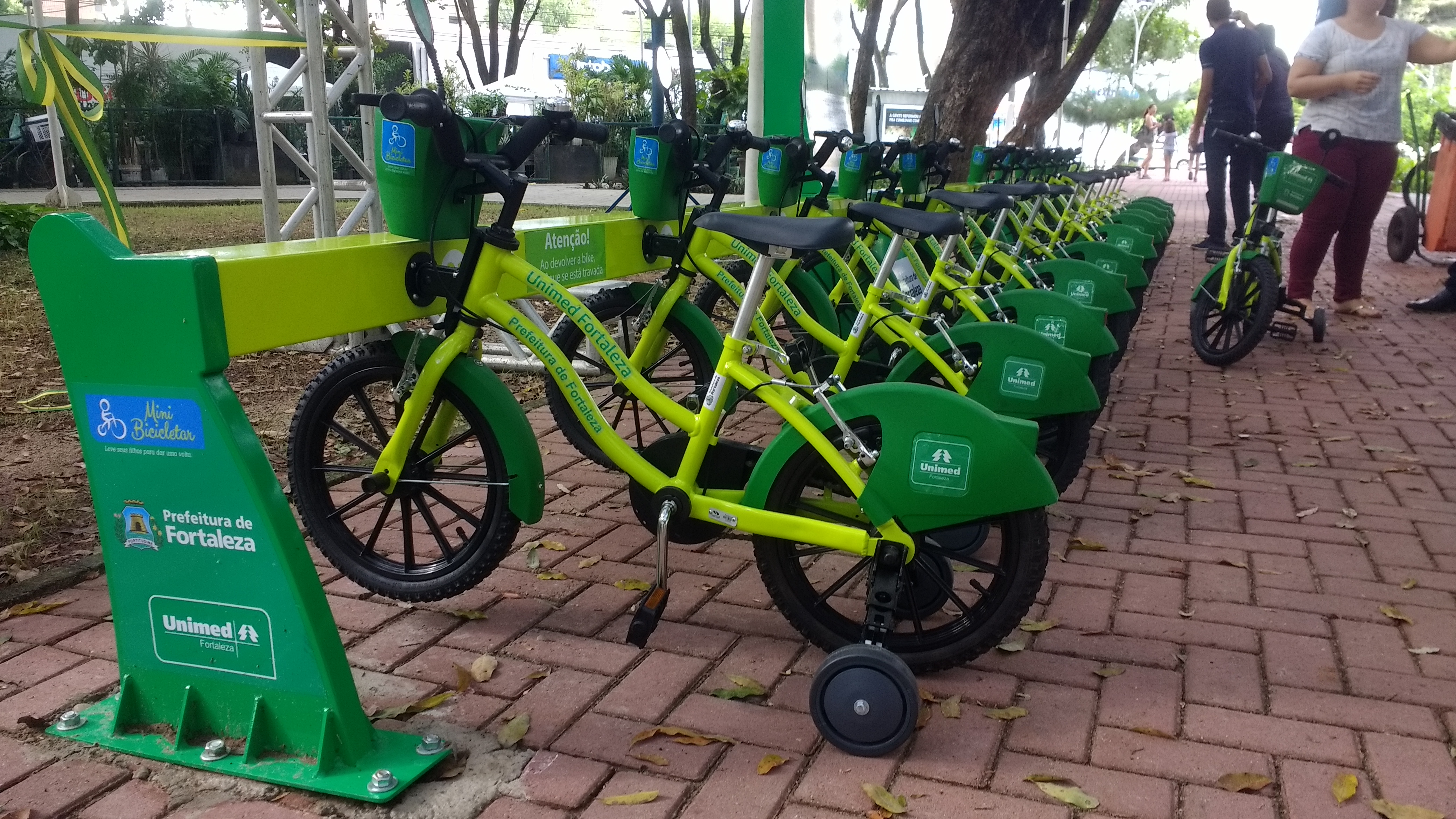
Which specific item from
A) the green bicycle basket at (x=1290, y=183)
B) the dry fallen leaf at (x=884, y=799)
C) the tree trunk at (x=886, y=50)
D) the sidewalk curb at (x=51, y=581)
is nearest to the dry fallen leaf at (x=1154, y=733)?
the dry fallen leaf at (x=884, y=799)

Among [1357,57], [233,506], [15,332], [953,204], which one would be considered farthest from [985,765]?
[15,332]

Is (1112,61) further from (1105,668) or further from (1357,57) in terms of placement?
(1105,668)

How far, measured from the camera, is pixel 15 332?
6.70m

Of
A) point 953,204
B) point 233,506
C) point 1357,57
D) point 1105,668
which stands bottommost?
point 1105,668

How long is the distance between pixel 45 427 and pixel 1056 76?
9.11 metres

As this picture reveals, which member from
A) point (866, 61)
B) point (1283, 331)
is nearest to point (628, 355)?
point (1283, 331)

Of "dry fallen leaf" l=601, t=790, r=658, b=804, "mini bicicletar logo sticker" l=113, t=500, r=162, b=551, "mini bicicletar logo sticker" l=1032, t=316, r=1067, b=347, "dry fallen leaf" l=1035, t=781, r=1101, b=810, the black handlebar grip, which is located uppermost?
the black handlebar grip

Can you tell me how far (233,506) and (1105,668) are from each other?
6.52 ft

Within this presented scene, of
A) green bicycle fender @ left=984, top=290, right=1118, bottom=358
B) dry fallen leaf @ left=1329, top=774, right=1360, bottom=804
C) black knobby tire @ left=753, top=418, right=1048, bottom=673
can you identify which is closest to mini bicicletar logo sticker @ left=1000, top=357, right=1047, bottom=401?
green bicycle fender @ left=984, top=290, right=1118, bottom=358

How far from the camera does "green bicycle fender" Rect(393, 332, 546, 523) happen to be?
2.90 m

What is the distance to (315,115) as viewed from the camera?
556 centimetres

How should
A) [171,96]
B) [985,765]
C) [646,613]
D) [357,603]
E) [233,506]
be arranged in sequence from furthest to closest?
1. [171,96]
2. [357,603]
3. [646,613]
4. [985,765]
5. [233,506]

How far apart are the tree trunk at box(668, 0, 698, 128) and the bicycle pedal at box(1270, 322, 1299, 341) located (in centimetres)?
613

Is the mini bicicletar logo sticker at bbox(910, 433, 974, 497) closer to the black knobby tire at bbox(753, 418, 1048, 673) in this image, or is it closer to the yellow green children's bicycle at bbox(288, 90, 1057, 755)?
the yellow green children's bicycle at bbox(288, 90, 1057, 755)
